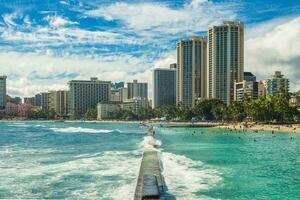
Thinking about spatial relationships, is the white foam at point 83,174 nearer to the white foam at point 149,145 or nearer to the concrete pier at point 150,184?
the concrete pier at point 150,184

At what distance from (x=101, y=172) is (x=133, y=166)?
4.99m

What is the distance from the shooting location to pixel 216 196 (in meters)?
29.7

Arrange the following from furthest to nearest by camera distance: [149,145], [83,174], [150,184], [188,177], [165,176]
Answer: [149,145], [83,174], [165,176], [188,177], [150,184]

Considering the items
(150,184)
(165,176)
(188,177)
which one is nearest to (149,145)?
(165,176)

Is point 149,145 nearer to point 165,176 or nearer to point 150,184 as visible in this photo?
point 165,176

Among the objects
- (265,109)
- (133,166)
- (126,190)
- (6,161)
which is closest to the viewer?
(126,190)

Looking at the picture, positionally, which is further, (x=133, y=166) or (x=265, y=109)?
(x=265, y=109)

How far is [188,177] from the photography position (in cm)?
3741

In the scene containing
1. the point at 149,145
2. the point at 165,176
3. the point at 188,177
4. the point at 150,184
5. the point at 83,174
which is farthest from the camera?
the point at 149,145

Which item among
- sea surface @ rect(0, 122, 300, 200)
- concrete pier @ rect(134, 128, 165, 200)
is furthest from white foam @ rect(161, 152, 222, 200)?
concrete pier @ rect(134, 128, 165, 200)

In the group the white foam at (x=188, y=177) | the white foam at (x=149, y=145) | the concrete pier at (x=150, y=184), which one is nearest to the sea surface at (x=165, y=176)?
the white foam at (x=188, y=177)

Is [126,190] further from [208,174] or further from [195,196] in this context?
[208,174]

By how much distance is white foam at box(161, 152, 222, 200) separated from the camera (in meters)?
31.5

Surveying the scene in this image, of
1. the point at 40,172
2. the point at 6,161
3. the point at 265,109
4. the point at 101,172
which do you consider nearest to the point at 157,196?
the point at 101,172
